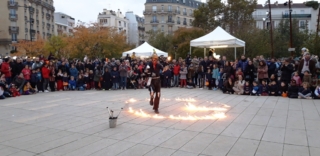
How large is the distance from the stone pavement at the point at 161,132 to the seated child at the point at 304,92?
5.60 feet

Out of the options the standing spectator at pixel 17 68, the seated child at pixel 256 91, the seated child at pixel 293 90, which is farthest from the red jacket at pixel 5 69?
the seated child at pixel 293 90

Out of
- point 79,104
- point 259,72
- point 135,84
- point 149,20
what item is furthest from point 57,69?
point 149,20

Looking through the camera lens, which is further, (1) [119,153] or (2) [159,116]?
(2) [159,116]

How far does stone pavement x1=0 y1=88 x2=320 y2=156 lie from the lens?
529 centimetres

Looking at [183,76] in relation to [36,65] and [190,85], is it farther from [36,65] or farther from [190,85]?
[36,65]

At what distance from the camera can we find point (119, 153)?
16.8 feet

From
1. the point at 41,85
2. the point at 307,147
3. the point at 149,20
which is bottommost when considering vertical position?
the point at 307,147

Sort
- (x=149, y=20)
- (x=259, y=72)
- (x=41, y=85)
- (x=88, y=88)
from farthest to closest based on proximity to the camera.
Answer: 1. (x=149, y=20)
2. (x=88, y=88)
3. (x=41, y=85)
4. (x=259, y=72)

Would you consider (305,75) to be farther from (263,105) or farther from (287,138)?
(287,138)

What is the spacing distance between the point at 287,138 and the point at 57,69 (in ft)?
43.3

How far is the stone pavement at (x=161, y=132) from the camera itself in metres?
5.29

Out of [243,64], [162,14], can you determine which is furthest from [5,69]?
[162,14]

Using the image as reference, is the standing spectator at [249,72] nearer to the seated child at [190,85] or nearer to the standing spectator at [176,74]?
the seated child at [190,85]

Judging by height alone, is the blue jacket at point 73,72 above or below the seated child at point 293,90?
above
